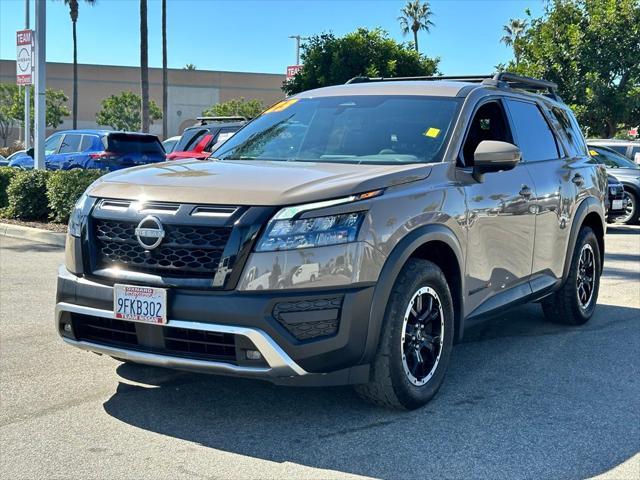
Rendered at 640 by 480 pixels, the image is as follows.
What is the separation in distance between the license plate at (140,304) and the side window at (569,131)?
4.06 meters

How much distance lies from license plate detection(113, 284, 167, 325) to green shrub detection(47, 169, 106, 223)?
8365mm

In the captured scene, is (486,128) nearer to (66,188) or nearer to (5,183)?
(66,188)

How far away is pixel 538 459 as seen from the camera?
378 centimetres

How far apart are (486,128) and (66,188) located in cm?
849

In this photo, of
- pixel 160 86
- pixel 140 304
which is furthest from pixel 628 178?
pixel 160 86

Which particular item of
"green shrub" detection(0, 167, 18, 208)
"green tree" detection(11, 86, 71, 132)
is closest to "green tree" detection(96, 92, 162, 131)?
"green tree" detection(11, 86, 71, 132)

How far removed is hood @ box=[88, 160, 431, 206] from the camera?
3898mm

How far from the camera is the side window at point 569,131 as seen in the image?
6648 millimetres

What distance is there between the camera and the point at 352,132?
16.9 ft

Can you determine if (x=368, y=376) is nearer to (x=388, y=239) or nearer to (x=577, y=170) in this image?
(x=388, y=239)

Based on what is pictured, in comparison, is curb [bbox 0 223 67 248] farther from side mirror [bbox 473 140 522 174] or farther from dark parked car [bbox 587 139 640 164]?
dark parked car [bbox 587 139 640 164]

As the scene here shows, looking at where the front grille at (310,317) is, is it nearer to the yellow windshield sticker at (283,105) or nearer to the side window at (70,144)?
the yellow windshield sticker at (283,105)

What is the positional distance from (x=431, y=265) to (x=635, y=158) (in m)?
15.0

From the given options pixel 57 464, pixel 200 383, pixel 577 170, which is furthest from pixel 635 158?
pixel 57 464
